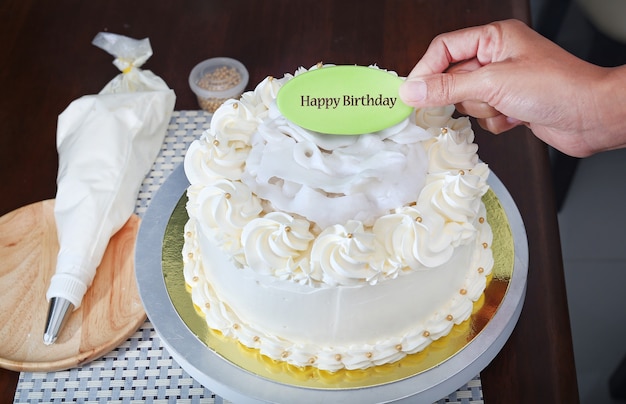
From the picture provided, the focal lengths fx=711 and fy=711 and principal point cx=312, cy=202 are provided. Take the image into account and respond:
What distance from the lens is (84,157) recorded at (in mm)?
2006

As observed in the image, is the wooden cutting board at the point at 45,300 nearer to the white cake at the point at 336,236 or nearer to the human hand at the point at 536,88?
the white cake at the point at 336,236

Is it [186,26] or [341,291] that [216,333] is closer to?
[341,291]

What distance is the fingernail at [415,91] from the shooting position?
1.49m

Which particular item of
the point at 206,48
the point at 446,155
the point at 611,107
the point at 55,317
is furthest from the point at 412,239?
the point at 206,48

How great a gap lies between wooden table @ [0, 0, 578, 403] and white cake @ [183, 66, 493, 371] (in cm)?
52

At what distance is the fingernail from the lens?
1.49 m

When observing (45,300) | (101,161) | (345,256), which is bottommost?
(45,300)

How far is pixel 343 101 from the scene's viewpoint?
153 centimetres

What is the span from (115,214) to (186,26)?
0.92 meters

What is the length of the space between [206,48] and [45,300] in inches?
42.2

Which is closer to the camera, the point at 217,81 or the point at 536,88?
the point at 536,88

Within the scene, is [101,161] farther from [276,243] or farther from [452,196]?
[452,196]

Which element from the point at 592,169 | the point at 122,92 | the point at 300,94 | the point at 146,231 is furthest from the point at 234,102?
the point at 592,169

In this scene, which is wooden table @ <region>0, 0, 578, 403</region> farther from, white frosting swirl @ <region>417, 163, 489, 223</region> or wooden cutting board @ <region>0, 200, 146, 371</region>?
white frosting swirl @ <region>417, 163, 489, 223</region>
